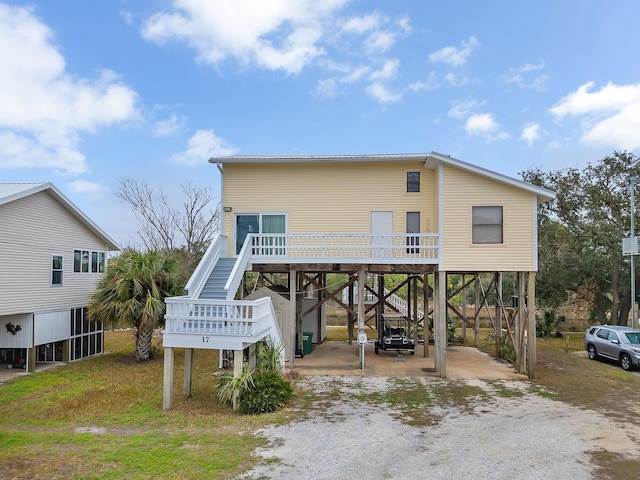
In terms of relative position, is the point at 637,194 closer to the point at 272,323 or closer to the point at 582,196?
the point at 582,196

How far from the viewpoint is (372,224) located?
1558 cm

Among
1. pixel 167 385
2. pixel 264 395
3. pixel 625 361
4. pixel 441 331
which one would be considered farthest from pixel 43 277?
pixel 625 361

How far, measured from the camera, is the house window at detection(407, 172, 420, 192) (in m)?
15.5

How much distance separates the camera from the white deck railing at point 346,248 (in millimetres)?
14256

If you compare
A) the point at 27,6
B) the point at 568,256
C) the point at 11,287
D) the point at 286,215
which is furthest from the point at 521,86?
the point at 11,287

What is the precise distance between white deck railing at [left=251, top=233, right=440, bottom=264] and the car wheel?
26.6 ft

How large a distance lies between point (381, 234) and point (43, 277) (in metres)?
12.5

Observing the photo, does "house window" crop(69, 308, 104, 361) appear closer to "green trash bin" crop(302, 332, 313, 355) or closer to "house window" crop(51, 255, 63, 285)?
"house window" crop(51, 255, 63, 285)

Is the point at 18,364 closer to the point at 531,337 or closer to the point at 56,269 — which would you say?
the point at 56,269

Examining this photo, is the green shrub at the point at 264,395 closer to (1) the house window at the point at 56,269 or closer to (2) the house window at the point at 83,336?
(2) the house window at the point at 83,336

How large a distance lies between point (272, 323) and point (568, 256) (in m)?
19.8

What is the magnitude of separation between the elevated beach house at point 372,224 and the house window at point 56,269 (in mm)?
6876

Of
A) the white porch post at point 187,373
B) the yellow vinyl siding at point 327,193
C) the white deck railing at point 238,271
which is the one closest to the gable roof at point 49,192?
the yellow vinyl siding at point 327,193

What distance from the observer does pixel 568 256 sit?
24.2m
